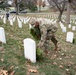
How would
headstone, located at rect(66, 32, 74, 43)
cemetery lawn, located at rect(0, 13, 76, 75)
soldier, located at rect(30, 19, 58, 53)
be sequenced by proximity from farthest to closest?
1. headstone, located at rect(66, 32, 74, 43)
2. soldier, located at rect(30, 19, 58, 53)
3. cemetery lawn, located at rect(0, 13, 76, 75)

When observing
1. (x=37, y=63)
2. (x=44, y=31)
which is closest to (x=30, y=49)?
(x=37, y=63)

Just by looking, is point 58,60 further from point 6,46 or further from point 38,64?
point 6,46

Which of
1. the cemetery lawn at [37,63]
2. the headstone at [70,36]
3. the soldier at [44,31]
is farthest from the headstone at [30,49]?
the headstone at [70,36]

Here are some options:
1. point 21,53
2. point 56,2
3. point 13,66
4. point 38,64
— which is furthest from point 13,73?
point 56,2

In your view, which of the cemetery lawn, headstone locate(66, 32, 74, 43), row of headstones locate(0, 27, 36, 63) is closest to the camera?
the cemetery lawn

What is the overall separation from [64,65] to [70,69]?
0.25 meters

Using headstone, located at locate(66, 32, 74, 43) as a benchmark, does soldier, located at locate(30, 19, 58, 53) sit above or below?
above

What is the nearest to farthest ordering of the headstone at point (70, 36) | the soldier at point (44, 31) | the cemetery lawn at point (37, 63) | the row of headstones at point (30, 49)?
the cemetery lawn at point (37, 63), the row of headstones at point (30, 49), the soldier at point (44, 31), the headstone at point (70, 36)

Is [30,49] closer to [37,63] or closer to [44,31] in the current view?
[37,63]

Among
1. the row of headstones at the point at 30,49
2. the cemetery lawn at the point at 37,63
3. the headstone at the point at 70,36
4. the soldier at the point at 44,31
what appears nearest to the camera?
the cemetery lawn at the point at 37,63

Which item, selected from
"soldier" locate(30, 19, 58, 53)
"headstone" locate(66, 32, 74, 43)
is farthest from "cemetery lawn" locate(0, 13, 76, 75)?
"headstone" locate(66, 32, 74, 43)

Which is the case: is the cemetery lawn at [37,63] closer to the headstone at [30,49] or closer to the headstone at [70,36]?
the headstone at [30,49]

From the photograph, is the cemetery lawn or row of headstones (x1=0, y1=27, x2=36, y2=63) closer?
the cemetery lawn

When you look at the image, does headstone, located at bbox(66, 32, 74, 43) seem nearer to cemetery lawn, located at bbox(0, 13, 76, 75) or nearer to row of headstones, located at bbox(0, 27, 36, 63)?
cemetery lawn, located at bbox(0, 13, 76, 75)
